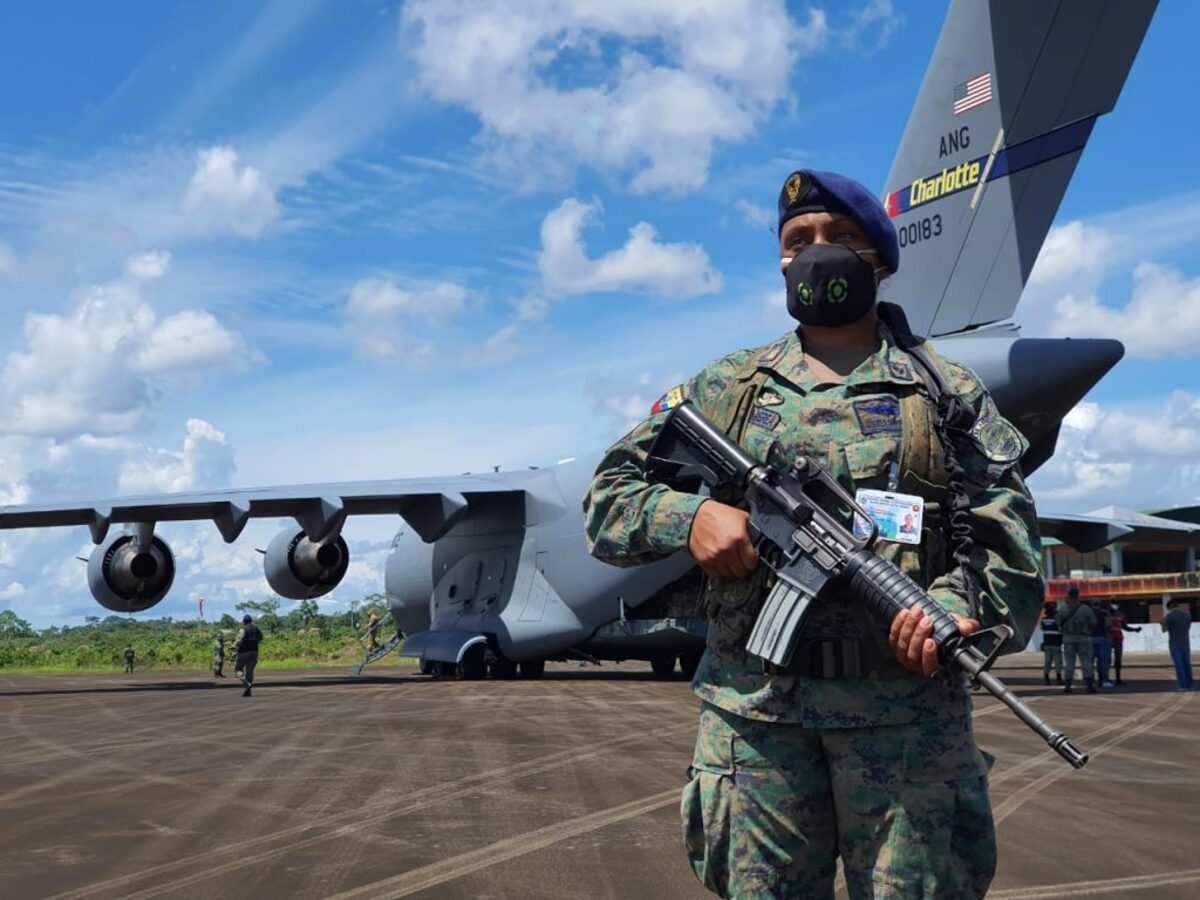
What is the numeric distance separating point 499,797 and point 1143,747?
581 cm

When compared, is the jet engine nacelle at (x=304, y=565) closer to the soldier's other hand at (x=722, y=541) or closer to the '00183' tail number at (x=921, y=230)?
the '00183' tail number at (x=921, y=230)

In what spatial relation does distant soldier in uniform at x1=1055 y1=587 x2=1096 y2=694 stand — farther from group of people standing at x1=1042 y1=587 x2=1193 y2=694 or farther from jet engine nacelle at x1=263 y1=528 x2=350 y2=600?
jet engine nacelle at x1=263 y1=528 x2=350 y2=600

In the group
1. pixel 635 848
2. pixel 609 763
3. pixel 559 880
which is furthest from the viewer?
pixel 609 763

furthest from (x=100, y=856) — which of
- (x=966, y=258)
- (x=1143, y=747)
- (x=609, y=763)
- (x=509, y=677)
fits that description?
(x=509, y=677)

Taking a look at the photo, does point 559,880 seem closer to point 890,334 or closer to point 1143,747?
point 890,334

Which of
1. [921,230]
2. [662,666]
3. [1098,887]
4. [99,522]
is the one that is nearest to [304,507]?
[99,522]

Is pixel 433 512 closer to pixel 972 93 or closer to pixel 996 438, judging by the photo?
pixel 972 93

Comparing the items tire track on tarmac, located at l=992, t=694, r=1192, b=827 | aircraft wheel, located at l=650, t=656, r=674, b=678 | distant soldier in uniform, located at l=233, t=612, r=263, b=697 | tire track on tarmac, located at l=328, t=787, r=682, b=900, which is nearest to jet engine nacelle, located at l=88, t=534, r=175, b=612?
distant soldier in uniform, located at l=233, t=612, r=263, b=697

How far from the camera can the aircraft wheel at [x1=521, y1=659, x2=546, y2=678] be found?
76.0 feet

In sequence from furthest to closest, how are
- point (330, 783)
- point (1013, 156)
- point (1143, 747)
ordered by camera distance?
1. point (1013, 156)
2. point (1143, 747)
3. point (330, 783)

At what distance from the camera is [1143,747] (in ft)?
34.7

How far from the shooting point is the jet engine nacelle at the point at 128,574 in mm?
22906

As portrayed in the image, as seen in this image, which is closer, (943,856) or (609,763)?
(943,856)

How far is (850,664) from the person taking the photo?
2.59 m
